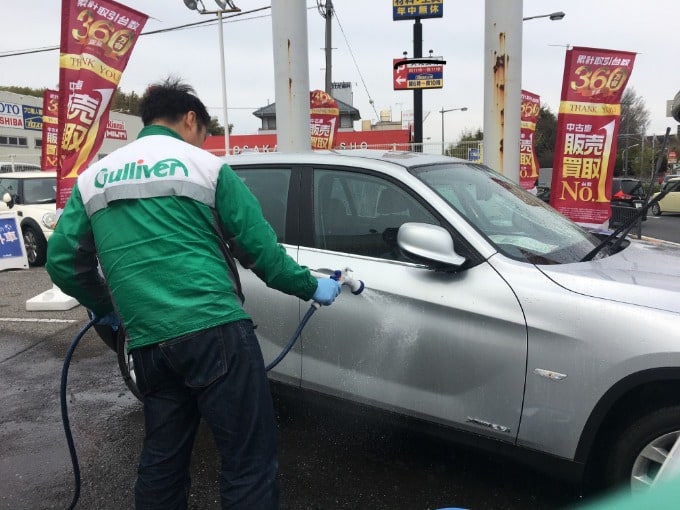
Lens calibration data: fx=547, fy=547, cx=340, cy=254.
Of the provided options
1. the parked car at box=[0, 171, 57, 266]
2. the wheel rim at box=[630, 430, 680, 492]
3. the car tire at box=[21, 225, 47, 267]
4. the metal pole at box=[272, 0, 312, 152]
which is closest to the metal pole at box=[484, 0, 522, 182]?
the metal pole at box=[272, 0, 312, 152]

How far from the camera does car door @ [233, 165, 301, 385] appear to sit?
301cm

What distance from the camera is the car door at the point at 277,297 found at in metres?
3.01

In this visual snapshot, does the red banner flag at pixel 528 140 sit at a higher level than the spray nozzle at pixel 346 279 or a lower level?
higher

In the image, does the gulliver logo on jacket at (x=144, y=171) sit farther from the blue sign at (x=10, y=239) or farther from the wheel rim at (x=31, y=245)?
the wheel rim at (x=31, y=245)

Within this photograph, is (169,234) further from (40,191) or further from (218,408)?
(40,191)

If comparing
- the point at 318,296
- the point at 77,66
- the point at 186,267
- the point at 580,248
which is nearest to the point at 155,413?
the point at 186,267

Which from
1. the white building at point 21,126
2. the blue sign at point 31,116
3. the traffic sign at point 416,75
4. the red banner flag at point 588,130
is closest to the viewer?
the red banner flag at point 588,130

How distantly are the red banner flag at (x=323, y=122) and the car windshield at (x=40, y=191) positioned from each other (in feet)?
22.3

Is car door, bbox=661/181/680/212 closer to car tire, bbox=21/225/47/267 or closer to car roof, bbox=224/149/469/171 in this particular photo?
car tire, bbox=21/225/47/267

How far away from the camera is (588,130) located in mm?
6785

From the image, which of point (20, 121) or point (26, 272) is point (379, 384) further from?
point (20, 121)

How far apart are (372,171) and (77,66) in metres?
4.35

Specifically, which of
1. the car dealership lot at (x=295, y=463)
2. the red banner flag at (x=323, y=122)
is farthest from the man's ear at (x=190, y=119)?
the red banner flag at (x=323, y=122)

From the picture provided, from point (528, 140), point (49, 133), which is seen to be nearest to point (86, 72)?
point (49, 133)
